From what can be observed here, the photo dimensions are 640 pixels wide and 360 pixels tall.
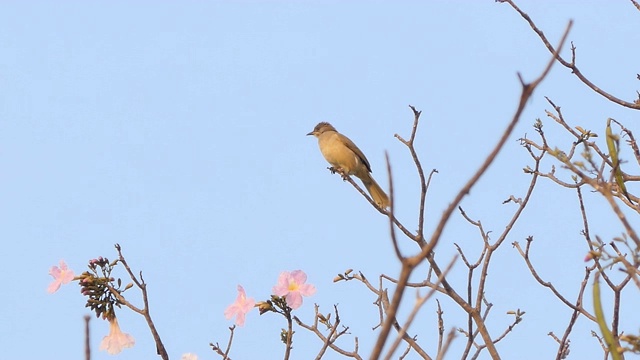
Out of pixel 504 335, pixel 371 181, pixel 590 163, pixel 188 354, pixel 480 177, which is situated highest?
pixel 371 181

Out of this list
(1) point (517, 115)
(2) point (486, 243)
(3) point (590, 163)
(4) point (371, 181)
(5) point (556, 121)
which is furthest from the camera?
(4) point (371, 181)

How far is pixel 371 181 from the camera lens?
10992mm

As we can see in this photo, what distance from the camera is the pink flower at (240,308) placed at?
4051 millimetres

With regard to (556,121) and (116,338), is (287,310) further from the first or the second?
(556,121)

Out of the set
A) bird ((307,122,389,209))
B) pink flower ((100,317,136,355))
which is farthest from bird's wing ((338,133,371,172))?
pink flower ((100,317,136,355))

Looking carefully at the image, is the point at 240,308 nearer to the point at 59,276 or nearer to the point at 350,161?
the point at 59,276

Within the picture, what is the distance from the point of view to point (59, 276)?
13.5 feet

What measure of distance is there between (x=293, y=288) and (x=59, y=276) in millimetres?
973

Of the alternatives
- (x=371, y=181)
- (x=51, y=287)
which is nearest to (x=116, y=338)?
(x=51, y=287)

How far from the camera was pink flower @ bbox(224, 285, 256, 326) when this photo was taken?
159 inches

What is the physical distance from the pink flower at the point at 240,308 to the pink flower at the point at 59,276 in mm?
643

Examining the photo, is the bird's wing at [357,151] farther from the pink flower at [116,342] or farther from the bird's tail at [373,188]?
the pink flower at [116,342]

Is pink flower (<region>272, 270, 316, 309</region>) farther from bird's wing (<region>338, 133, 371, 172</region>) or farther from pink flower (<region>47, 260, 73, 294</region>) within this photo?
bird's wing (<region>338, 133, 371, 172</region>)

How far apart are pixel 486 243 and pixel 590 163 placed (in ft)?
7.24
